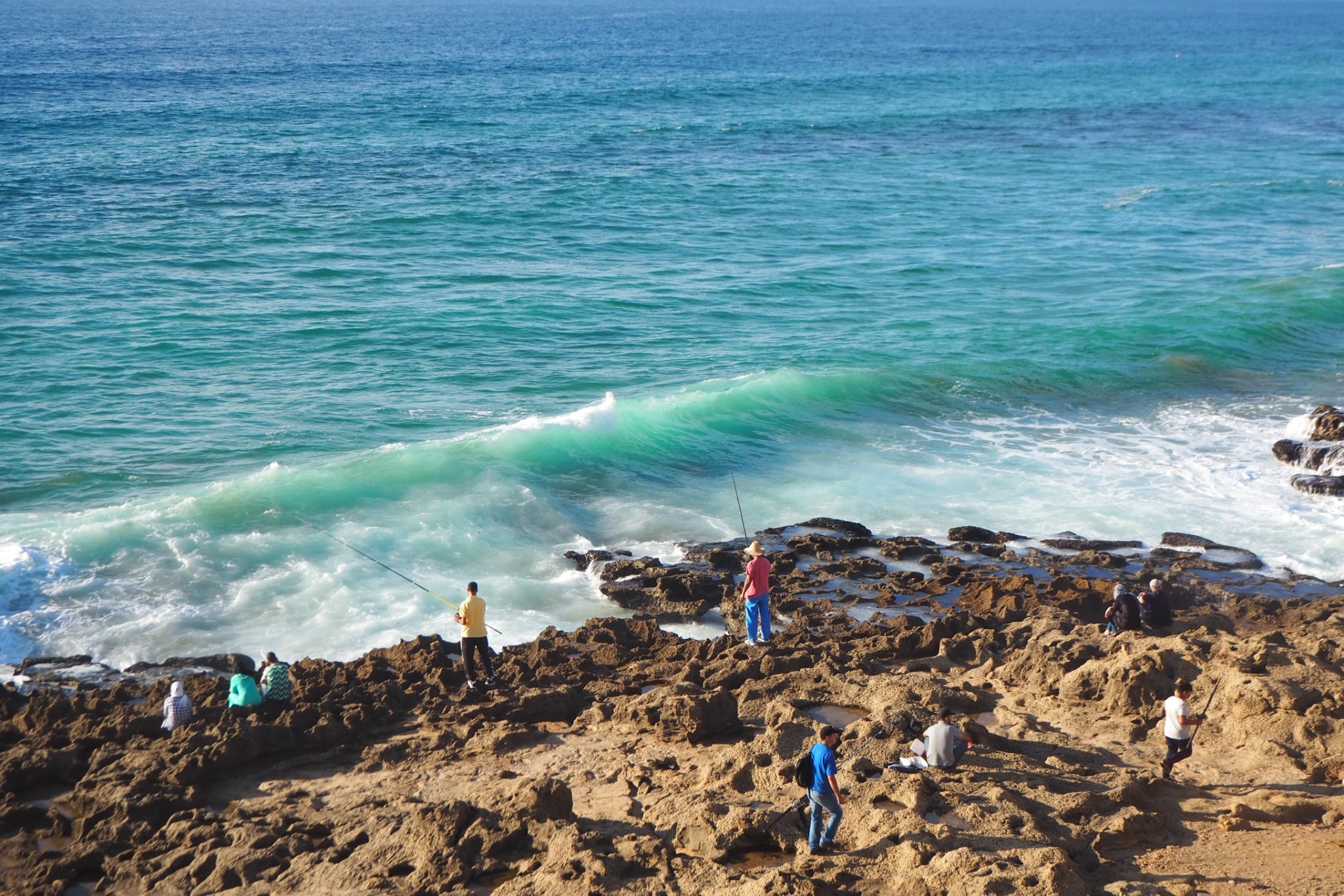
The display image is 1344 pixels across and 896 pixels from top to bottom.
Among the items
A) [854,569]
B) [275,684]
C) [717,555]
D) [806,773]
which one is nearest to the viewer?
[806,773]

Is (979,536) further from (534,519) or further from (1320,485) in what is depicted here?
(534,519)

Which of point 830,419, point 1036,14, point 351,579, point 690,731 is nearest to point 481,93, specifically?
point 830,419

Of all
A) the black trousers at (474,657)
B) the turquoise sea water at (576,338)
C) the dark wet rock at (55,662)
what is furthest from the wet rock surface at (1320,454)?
the dark wet rock at (55,662)

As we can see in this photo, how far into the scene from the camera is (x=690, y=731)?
1054cm

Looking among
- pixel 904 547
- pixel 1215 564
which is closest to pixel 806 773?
pixel 904 547

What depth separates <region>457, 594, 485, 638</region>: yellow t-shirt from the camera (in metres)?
12.0

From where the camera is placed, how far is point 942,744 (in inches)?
374

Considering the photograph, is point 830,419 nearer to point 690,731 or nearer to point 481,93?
point 690,731

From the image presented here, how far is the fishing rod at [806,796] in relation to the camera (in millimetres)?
8742

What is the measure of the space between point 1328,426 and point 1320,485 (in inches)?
90.1

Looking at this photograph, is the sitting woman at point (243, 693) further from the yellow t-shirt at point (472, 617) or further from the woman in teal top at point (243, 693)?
the yellow t-shirt at point (472, 617)

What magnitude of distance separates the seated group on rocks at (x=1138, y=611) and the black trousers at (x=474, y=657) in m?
6.70

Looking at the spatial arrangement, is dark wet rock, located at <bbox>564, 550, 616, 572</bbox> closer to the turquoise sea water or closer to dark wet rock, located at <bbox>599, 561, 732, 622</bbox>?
the turquoise sea water

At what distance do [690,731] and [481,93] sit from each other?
54.8 m
